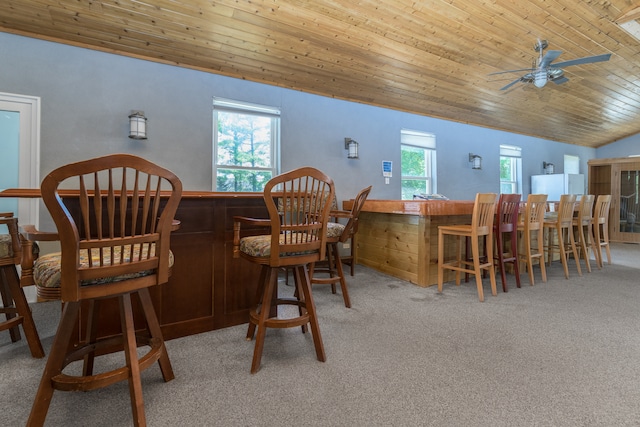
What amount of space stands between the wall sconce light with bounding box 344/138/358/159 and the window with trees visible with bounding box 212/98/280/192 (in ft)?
3.42

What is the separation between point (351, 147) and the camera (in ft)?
14.7

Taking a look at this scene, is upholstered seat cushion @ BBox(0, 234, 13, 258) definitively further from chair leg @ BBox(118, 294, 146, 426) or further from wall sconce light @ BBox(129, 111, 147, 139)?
wall sconce light @ BBox(129, 111, 147, 139)

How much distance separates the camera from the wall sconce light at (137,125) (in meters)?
3.17

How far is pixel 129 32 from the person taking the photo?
2977 millimetres

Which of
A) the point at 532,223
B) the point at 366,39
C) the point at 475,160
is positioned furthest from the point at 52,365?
the point at 475,160

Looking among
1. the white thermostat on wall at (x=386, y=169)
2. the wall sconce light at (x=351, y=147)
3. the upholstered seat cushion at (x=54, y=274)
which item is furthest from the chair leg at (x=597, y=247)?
the upholstered seat cushion at (x=54, y=274)

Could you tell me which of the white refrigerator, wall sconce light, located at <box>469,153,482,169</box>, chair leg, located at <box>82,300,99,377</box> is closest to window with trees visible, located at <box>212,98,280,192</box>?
chair leg, located at <box>82,300,99,377</box>

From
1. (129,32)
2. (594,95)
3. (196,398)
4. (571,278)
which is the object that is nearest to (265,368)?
(196,398)

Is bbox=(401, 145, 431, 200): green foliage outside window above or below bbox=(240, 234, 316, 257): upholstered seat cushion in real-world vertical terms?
above

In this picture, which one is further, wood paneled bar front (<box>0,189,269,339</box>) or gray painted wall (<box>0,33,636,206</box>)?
gray painted wall (<box>0,33,636,206</box>)

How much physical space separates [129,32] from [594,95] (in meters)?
6.99

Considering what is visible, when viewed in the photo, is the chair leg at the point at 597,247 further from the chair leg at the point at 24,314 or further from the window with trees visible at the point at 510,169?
the chair leg at the point at 24,314

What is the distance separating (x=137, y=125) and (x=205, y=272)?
2.05 m

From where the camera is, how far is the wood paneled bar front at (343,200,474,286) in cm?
316
